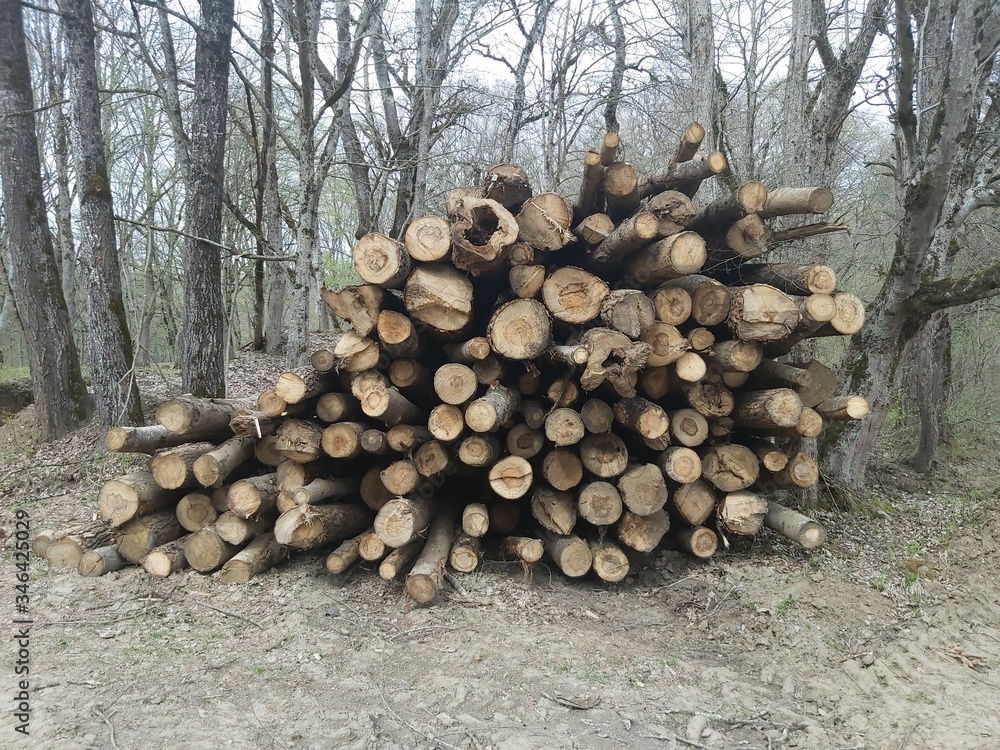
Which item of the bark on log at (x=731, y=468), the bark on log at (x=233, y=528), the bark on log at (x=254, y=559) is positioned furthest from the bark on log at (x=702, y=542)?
the bark on log at (x=233, y=528)

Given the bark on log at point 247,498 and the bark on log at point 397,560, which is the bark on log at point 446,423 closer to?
the bark on log at point 397,560

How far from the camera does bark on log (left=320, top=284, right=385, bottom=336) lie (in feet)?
13.8

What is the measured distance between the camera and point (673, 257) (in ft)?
13.7

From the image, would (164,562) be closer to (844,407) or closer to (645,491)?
(645,491)

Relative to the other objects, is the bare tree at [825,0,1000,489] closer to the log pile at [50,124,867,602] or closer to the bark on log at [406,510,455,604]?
the log pile at [50,124,867,602]

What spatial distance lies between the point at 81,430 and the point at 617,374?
725 centimetres

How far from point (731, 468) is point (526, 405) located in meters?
1.67

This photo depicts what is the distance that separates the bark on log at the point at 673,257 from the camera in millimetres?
4164

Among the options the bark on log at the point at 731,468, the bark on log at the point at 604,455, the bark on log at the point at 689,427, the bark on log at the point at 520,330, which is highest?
the bark on log at the point at 520,330

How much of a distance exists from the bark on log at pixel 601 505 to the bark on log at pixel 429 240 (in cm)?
208

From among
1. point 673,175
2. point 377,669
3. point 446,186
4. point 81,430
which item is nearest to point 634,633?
point 377,669

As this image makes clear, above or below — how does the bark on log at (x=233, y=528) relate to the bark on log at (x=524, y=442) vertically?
below

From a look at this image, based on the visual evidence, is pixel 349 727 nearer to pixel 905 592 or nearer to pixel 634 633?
pixel 634 633

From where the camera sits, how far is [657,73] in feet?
37.7
